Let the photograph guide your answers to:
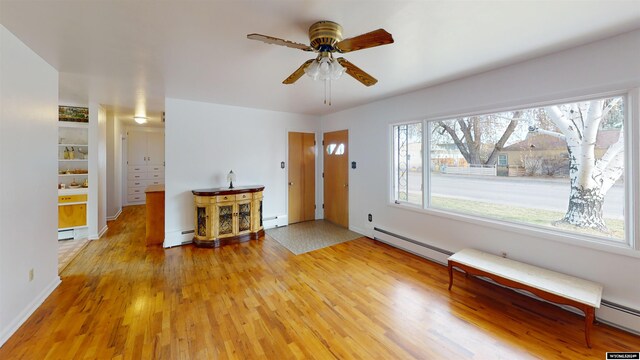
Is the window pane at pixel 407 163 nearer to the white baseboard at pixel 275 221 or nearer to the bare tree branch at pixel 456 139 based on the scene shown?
the bare tree branch at pixel 456 139

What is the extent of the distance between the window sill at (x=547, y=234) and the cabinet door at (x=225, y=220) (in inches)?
124

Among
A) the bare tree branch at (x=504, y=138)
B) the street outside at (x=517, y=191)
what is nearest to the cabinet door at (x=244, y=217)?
the street outside at (x=517, y=191)

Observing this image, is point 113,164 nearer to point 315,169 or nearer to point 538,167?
point 315,169

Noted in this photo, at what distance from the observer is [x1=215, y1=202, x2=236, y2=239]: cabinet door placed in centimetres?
403

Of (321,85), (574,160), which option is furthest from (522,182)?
(321,85)

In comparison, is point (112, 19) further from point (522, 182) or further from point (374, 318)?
point (522, 182)

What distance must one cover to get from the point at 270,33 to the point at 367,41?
33.1 inches

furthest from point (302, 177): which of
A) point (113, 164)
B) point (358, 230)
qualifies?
point (113, 164)

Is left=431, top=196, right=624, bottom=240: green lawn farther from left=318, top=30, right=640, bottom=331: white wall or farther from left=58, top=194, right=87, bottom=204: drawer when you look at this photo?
left=58, top=194, right=87, bottom=204: drawer

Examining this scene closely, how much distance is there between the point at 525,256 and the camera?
2.55m

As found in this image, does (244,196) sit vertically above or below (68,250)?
above

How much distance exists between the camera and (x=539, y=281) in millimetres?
2174

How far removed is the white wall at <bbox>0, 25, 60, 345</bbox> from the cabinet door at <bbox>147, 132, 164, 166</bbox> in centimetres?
506

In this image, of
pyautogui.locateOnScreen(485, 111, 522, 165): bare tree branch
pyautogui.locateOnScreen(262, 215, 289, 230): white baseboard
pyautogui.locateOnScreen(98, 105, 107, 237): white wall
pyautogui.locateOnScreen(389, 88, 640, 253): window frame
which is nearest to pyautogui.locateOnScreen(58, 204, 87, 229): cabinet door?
pyautogui.locateOnScreen(98, 105, 107, 237): white wall
